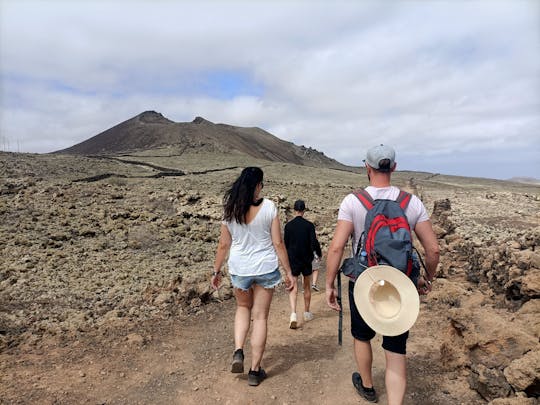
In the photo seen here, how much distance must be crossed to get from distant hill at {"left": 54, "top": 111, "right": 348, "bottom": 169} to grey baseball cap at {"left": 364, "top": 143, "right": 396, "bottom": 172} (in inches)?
1518

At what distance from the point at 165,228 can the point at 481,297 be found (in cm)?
810

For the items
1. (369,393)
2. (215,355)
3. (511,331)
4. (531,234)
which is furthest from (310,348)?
(531,234)

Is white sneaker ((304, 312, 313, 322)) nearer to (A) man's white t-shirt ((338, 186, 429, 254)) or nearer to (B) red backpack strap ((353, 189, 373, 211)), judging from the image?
(A) man's white t-shirt ((338, 186, 429, 254))

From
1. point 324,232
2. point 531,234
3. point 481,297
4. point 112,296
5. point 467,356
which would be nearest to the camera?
point 467,356

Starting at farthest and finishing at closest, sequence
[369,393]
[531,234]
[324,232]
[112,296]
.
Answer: [324,232] < [531,234] < [112,296] < [369,393]

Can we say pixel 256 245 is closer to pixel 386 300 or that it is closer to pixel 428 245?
pixel 386 300

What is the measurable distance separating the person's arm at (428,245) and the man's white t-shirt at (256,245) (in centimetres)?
138

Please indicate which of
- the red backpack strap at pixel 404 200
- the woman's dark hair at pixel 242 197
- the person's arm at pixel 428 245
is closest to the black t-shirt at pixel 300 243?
the woman's dark hair at pixel 242 197

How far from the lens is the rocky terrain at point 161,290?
173 inches

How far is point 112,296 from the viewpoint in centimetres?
751

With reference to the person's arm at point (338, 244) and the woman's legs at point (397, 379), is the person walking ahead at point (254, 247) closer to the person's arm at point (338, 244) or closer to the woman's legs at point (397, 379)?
the person's arm at point (338, 244)

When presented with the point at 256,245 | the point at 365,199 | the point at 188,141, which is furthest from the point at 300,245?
the point at 188,141

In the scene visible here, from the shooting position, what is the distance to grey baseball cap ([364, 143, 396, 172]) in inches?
139

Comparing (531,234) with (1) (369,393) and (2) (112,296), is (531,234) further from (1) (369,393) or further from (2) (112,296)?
(2) (112,296)
